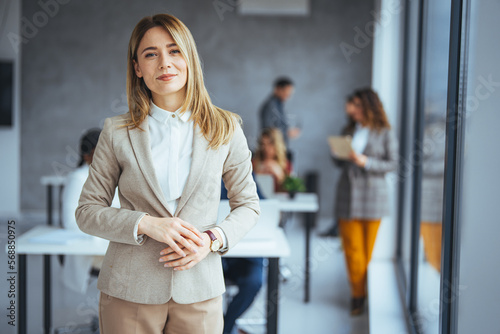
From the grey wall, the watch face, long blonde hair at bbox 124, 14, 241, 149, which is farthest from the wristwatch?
the grey wall

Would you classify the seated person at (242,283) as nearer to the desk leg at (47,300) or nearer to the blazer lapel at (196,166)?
the desk leg at (47,300)

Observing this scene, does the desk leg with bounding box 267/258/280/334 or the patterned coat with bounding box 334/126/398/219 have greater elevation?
the patterned coat with bounding box 334/126/398/219

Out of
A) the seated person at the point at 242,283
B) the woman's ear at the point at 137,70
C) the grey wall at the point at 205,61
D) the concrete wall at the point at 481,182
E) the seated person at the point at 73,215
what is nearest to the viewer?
the woman's ear at the point at 137,70

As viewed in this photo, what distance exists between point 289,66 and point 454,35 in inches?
223

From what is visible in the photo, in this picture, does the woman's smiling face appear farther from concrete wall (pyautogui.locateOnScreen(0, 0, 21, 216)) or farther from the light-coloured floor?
concrete wall (pyautogui.locateOnScreen(0, 0, 21, 216))

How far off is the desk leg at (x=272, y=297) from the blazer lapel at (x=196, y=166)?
0.99 meters

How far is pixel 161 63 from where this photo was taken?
1304mm

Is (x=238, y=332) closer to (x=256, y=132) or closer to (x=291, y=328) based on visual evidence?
(x=291, y=328)

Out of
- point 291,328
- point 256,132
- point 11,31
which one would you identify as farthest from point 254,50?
point 291,328

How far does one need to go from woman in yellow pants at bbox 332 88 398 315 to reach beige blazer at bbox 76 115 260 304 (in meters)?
2.47

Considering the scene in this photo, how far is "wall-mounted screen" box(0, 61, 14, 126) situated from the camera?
679 centimetres

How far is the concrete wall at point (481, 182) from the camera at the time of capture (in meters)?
1.61

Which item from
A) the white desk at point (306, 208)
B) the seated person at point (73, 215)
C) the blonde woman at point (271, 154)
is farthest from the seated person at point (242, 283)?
the blonde woman at point (271, 154)

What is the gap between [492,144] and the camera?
5.35 ft
